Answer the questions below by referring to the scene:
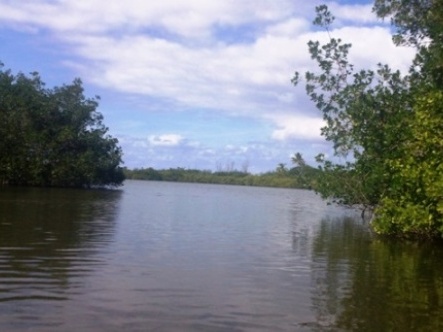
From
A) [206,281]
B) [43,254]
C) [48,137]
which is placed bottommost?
[206,281]

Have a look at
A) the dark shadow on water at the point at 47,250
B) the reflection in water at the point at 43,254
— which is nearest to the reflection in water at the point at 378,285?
the reflection in water at the point at 43,254

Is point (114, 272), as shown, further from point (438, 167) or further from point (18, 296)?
point (438, 167)

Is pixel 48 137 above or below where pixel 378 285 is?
above

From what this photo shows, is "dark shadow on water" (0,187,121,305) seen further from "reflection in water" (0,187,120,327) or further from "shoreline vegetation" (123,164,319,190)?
"shoreline vegetation" (123,164,319,190)

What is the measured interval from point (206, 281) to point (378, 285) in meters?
4.05

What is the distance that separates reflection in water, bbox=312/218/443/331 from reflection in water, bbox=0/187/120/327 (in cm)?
513

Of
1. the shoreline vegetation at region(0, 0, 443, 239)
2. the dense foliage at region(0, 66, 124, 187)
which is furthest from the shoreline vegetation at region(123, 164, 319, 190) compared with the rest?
the shoreline vegetation at region(0, 0, 443, 239)

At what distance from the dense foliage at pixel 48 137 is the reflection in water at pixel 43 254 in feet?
113

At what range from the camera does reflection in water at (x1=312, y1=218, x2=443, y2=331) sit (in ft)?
31.1


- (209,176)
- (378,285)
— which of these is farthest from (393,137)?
(209,176)

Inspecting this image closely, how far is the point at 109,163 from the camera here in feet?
224

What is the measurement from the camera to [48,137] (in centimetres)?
6269

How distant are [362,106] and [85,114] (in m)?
47.7

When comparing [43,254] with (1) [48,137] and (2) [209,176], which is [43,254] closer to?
(1) [48,137]
